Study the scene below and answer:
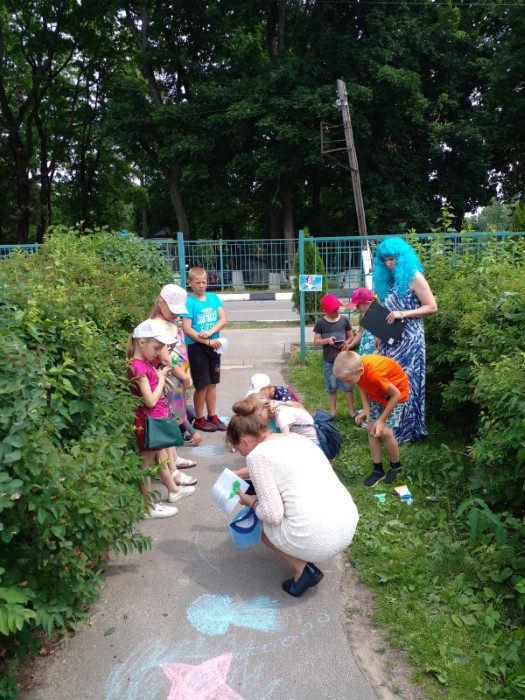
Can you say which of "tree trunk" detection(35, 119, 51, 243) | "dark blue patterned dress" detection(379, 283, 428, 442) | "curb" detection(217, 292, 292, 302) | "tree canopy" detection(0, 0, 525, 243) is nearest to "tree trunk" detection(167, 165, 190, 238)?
"tree canopy" detection(0, 0, 525, 243)

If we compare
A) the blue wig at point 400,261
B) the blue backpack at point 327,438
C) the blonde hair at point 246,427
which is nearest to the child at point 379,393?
the blue backpack at point 327,438

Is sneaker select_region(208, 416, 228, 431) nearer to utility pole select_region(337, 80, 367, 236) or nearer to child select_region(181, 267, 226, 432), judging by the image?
child select_region(181, 267, 226, 432)

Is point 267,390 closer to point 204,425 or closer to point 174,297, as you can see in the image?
point 174,297

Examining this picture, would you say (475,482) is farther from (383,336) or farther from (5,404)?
(5,404)

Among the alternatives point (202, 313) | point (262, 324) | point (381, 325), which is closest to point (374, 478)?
point (381, 325)

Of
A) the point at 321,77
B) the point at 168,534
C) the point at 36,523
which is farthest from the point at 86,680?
the point at 321,77

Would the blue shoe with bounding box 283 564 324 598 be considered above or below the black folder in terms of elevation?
below

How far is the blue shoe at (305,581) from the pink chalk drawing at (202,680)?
0.54 meters

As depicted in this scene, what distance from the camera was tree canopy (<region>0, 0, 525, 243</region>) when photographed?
23.8 meters

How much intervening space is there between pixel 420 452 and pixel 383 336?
0.98 metres

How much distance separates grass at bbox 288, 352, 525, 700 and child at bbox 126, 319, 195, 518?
56.6 inches

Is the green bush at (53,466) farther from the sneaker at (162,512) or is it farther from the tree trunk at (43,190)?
the tree trunk at (43,190)

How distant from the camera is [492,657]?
2.36 meters

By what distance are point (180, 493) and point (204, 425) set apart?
1512mm
